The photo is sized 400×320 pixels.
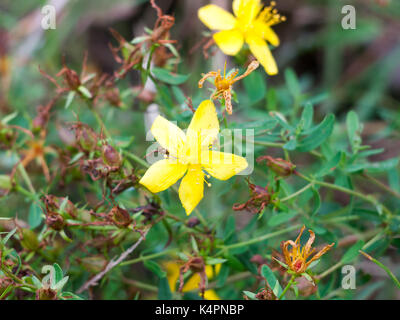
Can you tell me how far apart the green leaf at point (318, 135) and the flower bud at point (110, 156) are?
44 cm

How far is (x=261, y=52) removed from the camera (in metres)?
1.17

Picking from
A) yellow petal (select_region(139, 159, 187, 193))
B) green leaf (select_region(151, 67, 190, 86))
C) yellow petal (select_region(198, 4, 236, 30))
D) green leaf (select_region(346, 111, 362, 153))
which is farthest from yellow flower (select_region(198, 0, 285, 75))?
yellow petal (select_region(139, 159, 187, 193))

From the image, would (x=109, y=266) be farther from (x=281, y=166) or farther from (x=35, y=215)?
(x=281, y=166)

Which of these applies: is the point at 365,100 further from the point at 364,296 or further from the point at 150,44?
the point at 150,44

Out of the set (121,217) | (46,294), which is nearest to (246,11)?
(121,217)

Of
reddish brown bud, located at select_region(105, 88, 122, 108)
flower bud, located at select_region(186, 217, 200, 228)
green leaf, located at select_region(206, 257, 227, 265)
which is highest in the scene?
reddish brown bud, located at select_region(105, 88, 122, 108)

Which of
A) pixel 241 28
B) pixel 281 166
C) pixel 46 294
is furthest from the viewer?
pixel 241 28

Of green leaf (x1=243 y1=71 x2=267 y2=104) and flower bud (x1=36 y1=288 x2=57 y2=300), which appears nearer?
flower bud (x1=36 y1=288 x2=57 y2=300)

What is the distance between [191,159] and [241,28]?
441 millimetres

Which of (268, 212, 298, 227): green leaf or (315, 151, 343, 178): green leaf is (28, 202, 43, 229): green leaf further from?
(315, 151, 343, 178): green leaf

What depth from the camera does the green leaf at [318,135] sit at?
3.48 ft

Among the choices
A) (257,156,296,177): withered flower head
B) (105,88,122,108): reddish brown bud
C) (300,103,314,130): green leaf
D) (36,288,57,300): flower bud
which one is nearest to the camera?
(36,288,57,300): flower bud

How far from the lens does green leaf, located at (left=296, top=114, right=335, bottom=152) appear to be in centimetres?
106

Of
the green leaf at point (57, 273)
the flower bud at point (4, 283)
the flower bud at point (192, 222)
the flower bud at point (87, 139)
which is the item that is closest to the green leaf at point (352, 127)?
the flower bud at point (192, 222)
